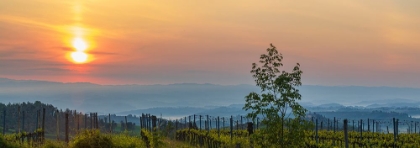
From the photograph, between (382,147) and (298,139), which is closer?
(298,139)

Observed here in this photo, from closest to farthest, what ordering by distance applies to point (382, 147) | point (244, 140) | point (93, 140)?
1. point (93, 140)
2. point (382, 147)
3. point (244, 140)

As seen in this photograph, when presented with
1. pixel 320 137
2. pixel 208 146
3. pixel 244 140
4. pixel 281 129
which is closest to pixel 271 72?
pixel 281 129

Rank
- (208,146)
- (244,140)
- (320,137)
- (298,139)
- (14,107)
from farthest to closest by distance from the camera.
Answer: (14,107)
(320,137)
(208,146)
(244,140)
(298,139)

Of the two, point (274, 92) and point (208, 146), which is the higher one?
point (274, 92)

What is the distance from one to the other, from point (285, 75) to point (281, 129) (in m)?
1.75

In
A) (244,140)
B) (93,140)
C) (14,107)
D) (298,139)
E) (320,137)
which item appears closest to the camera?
(298,139)

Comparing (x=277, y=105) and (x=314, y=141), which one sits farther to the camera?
(x=314, y=141)

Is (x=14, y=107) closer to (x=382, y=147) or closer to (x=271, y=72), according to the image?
(x=382, y=147)

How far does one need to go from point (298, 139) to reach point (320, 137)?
21.9 meters

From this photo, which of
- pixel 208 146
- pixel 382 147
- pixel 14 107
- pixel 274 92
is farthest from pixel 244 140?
pixel 14 107

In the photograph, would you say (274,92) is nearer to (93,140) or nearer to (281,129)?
(281,129)

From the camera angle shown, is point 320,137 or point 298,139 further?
point 320,137

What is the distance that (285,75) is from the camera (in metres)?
16.2

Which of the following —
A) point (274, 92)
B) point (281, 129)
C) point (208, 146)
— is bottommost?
point (208, 146)
